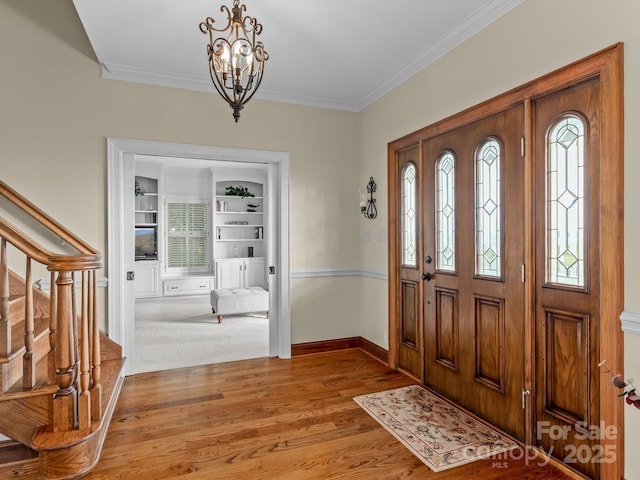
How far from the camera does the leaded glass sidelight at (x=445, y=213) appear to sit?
2844mm

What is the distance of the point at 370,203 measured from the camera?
3.92m

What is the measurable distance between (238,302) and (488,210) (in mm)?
3839

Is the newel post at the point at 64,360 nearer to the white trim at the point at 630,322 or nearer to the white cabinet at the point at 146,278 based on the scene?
the white trim at the point at 630,322

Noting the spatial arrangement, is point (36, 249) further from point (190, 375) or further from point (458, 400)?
point (458, 400)

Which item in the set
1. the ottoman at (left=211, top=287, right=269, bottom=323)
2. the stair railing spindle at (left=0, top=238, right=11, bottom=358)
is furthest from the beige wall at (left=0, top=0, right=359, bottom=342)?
the ottoman at (left=211, top=287, right=269, bottom=323)

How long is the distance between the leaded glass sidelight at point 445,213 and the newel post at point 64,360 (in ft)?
8.15

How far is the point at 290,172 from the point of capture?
3.90 meters

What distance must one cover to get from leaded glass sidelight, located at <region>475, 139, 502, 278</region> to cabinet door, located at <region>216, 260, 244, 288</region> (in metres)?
5.91

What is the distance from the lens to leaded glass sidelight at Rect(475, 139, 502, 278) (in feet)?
8.03

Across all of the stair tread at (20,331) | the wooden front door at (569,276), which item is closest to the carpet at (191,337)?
the stair tread at (20,331)

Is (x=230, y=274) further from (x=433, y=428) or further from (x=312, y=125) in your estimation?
(x=433, y=428)

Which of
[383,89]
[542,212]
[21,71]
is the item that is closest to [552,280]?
[542,212]

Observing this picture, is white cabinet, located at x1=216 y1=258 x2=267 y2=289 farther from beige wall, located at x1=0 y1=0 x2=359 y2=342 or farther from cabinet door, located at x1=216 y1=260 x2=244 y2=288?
beige wall, located at x1=0 y1=0 x2=359 y2=342

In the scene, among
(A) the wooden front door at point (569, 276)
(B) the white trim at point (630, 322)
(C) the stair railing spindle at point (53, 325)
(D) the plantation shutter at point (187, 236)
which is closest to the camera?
(B) the white trim at point (630, 322)
